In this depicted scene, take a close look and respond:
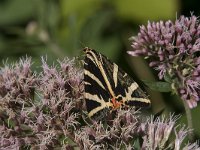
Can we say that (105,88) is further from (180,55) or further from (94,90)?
(180,55)

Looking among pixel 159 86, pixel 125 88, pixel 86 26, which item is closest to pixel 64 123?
pixel 125 88

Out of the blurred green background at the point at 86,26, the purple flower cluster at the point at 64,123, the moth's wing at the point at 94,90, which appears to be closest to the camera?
the moth's wing at the point at 94,90

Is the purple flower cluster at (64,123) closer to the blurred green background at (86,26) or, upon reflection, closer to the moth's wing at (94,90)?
the moth's wing at (94,90)

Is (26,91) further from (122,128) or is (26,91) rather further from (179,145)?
(179,145)

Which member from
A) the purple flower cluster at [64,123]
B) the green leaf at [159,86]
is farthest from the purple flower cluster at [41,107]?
the green leaf at [159,86]

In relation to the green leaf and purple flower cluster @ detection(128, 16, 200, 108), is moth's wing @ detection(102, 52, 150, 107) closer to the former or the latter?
the green leaf
